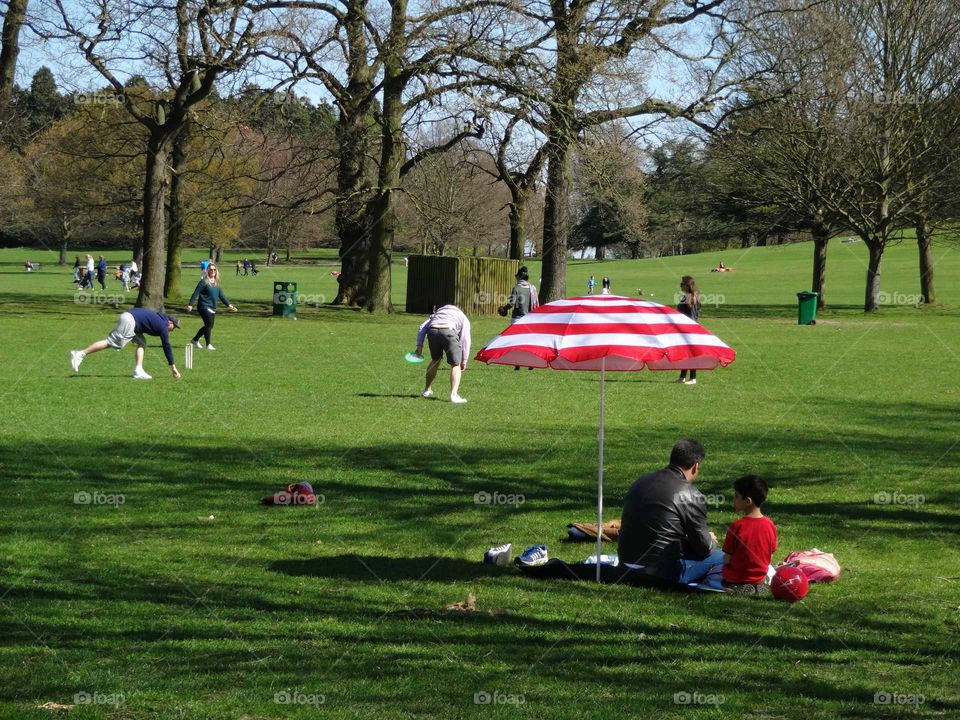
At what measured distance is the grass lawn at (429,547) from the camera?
600 centimetres

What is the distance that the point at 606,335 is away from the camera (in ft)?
24.8

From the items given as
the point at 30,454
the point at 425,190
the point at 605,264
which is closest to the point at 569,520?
the point at 30,454

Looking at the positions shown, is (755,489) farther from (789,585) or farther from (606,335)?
(606,335)

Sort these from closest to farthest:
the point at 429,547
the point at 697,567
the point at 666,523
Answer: the point at 666,523 → the point at 697,567 → the point at 429,547

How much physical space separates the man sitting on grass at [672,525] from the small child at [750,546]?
0.54 feet

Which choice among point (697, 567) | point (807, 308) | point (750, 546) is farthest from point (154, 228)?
point (750, 546)

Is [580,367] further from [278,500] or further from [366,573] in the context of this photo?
[278,500]

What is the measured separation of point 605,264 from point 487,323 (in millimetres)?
55913

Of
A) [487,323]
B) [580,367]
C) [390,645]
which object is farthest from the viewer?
[487,323]

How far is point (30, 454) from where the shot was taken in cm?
1260

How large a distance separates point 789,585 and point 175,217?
124 feet

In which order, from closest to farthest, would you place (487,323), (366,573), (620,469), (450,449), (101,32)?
(366,573) → (620,469) → (450,449) → (101,32) → (487,323)

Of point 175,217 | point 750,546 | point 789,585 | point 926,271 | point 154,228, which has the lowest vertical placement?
point 789,585

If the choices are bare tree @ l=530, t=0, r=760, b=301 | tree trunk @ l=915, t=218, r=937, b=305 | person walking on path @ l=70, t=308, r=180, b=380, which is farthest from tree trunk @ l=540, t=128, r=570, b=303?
person walking on path @ l=70, t=308, r=180, b=380
